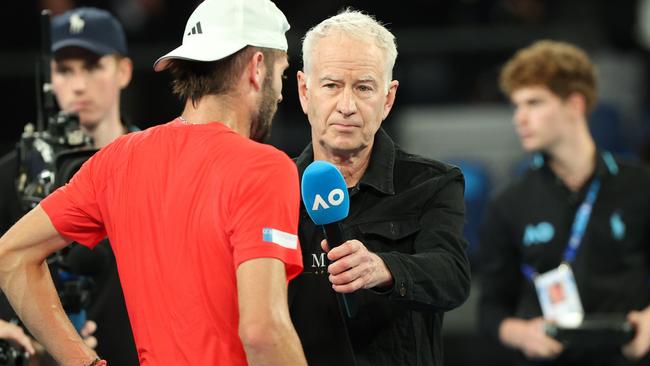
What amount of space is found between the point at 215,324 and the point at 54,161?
57.1 inches

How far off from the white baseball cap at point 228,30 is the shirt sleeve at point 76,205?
34 centimetres

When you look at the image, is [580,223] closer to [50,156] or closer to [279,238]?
[50,156]

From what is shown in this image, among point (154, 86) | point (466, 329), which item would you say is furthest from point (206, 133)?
point (154, 86)

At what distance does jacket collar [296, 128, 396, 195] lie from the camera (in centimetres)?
329

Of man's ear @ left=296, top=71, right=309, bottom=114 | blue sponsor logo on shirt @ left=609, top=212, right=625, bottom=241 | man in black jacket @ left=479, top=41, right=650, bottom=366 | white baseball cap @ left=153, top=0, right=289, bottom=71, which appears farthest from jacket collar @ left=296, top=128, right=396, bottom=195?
blue sponsor logo on shirt @ left=609, top=212, right=625, bottom=241

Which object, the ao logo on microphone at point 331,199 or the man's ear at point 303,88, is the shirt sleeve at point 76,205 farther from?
the man's ear at point 303,88

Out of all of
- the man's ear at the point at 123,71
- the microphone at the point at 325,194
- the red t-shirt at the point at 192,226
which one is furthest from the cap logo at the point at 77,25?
the microphone at the point at 325,194

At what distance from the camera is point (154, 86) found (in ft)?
28.6

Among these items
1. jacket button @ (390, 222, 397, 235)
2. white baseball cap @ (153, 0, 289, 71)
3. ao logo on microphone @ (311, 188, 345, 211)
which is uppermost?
white baseball cap @ (153, 0, 289, 71)

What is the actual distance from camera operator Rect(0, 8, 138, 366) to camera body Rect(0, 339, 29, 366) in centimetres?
41

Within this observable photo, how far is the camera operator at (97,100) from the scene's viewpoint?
14.0ft

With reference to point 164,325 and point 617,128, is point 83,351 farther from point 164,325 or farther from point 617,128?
point 617,128

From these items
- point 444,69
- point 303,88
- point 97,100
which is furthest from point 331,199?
point 444,69

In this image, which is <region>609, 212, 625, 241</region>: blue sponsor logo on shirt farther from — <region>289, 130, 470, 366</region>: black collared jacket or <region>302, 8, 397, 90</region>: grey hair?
<region>302, 8, 397, 90</region>: grey hair
